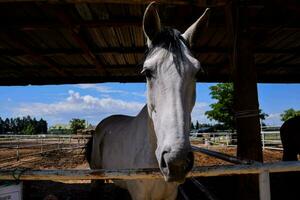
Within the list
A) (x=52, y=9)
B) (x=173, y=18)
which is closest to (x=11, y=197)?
(x=52, y=9)

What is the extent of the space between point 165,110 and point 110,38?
330 centimetres

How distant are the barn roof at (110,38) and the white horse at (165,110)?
40 cm

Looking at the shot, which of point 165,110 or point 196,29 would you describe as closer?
point 165,110

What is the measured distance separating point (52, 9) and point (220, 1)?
1839 mm

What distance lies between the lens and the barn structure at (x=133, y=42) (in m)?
3.41

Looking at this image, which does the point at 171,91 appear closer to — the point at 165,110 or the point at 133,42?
the point at 165,110

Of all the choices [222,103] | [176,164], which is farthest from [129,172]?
[222,103]

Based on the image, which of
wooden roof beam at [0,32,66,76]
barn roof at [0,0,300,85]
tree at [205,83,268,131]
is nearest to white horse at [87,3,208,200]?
barn roof at [0,0,300,85]

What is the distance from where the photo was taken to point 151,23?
2.31 m

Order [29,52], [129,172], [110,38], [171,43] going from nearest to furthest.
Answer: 1. [129,172]
2. [171,43]
3. [110,38]
4. [29,52]

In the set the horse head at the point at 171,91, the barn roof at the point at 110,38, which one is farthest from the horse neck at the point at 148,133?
the barn roof at the point at 110,38

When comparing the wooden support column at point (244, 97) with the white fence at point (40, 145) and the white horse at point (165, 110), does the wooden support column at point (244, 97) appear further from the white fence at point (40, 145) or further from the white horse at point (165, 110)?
the white fence at point (40, 145)

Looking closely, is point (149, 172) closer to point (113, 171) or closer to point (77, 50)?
point (113, 171)

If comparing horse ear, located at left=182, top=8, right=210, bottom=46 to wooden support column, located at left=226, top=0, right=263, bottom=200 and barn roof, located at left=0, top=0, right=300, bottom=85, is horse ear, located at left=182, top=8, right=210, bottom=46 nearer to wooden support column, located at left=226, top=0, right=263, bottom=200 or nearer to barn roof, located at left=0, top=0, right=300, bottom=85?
barn roof, located at left=0, top=0, right=300, bottom=85
